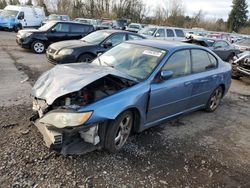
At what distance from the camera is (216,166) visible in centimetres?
370

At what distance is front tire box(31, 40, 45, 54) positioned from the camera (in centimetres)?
1205

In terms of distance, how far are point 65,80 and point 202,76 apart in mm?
2782

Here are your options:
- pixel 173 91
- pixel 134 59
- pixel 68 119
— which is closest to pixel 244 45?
pixel 173 91

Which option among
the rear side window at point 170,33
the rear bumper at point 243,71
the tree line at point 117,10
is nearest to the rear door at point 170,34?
the rear side window at point 170,33

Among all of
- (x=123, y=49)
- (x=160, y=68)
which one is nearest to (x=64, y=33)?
(x=123, y=49)

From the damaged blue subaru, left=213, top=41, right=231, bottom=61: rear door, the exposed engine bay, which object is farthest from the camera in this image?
left=213, top=41, right=231, bottom=61: rear door

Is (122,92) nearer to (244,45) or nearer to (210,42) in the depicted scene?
(210,42)

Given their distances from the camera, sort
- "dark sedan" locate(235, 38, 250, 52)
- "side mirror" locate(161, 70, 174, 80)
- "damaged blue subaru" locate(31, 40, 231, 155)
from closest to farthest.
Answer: "damaged blue subaru" locate(31, 40, 231, 155)
"side mirror" locate(161, 70, 174, 80)
"dark sedan" locate(235, 38, 250, 52)

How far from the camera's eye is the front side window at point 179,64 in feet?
14.1

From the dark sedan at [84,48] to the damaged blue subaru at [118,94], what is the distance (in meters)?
3.73

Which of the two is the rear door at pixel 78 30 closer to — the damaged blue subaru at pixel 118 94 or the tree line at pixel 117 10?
the damaged blue subaru at pixel 118 94

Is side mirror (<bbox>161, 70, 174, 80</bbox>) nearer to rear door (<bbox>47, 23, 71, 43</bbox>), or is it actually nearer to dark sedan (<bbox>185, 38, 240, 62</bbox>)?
rear door (<bbox>47, 23, 71, 43</bbox>)

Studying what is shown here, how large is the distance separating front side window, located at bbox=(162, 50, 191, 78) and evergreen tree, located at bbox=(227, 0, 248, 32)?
60.6 m

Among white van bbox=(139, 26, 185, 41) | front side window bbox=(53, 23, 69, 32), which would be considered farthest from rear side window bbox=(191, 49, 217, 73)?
white van bbox=(139, 26, 185, 41)
